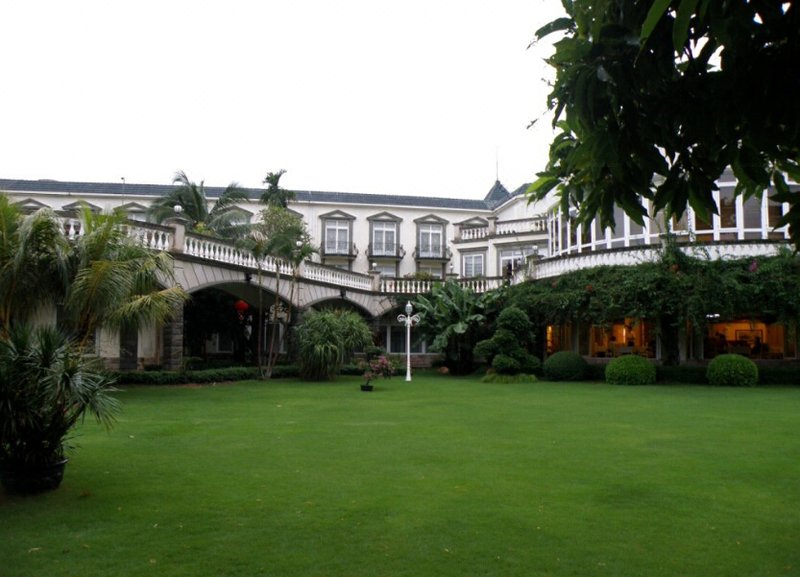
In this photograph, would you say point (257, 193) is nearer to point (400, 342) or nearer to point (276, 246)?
point (400, 342)

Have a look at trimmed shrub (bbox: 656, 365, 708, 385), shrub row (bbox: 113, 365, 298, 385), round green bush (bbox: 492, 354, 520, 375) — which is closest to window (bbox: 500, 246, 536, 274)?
round green bush (bbox: 492, 354, 520, 375)

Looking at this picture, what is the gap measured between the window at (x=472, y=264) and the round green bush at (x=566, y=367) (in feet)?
51.0

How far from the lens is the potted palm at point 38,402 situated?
6379mm

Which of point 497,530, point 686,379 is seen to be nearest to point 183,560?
point 497,530

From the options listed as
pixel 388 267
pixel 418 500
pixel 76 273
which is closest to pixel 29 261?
pixel 76 273

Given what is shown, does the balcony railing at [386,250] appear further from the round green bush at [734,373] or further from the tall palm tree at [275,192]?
the round green bush at [734,373]

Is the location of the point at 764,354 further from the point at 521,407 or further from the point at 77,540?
the point at 77,540

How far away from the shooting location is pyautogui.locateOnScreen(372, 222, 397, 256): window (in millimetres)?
44750

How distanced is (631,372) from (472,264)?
740 inches

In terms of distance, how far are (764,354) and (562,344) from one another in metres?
7.41

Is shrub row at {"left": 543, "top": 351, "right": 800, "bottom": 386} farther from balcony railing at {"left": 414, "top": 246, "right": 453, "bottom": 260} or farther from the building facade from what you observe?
balcony railing at {"left": 414, "top": 246, "right": 453, "bottom": 260}

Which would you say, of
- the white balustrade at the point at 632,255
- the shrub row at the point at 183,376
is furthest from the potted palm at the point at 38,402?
the white balustrade at the point at 632,255

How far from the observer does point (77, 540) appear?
17.3 feet

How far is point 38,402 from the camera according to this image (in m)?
6.43
